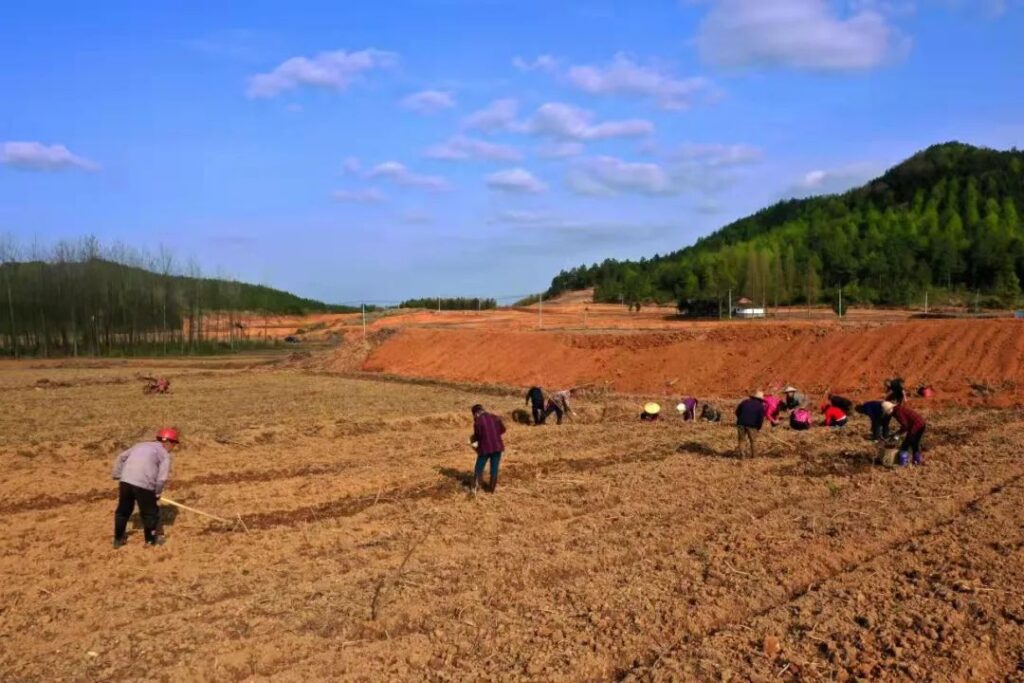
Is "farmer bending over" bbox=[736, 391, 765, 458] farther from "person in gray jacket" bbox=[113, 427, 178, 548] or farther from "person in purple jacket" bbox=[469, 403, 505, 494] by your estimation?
"person in gray jacket" bbox=[113, 427, 178, 548]

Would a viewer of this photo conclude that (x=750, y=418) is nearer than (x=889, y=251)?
Yes

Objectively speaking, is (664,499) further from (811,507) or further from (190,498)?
(190,498)

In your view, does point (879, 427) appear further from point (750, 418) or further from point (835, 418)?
point (750, 418)

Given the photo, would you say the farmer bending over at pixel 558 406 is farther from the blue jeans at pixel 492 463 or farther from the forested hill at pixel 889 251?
the forested hill at pixel 889 251

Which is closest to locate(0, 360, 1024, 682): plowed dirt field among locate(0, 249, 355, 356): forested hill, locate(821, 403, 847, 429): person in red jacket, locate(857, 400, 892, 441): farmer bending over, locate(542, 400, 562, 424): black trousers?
locate(857, 400, 892, 441): farmer bending over

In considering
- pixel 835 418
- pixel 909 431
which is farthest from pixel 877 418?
pixel 835 418

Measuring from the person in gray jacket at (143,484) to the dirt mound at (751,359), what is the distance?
20.2m

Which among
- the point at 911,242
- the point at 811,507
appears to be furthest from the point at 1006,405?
the point at 911,242

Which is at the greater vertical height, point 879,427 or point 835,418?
point 879,427

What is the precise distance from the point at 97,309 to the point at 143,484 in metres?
53.4

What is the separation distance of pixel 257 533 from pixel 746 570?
568 cm

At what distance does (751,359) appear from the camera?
96.3ft

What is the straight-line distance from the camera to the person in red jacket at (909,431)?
43.5 ft

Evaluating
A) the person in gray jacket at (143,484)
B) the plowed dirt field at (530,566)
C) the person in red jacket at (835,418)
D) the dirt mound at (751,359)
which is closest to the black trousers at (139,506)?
the person in gray jacket at (143,484)
